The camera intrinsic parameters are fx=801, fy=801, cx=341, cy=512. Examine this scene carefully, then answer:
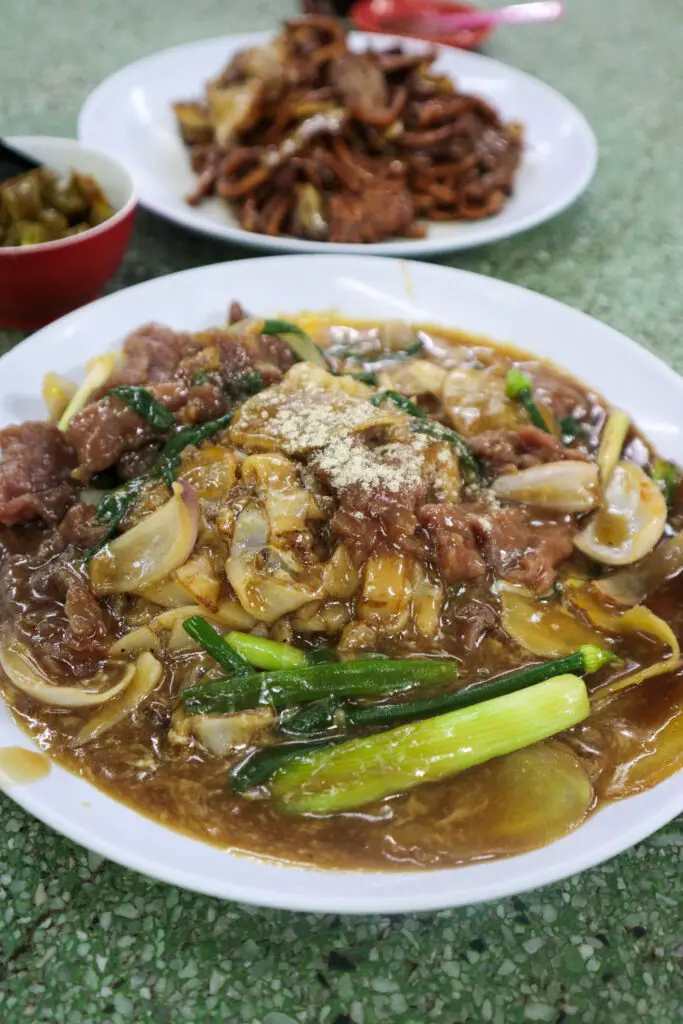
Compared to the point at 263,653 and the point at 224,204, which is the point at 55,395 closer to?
the point at 263,653

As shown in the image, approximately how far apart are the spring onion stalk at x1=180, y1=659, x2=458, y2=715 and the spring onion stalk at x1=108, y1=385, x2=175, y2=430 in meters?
0.95

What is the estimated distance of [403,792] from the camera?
1965mm

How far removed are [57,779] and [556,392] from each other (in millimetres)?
2266

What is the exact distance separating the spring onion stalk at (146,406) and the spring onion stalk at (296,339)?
618 mm

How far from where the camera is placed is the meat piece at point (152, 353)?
2.92 m

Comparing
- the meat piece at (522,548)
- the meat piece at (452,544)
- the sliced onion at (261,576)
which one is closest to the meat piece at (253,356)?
the sliced onion at (261,576)

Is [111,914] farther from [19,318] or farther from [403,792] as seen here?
[19,318]

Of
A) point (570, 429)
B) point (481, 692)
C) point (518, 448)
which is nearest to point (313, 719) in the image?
point (481, 692)

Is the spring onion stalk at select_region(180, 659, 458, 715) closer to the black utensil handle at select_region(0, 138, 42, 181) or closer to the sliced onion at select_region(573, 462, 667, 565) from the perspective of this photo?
the sliced onion at select_region(573, 462, 667, 565)

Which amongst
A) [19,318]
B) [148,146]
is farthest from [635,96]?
[19,318]

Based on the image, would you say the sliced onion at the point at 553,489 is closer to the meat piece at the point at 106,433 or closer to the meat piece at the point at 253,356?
the meat piece at the point at 253,356

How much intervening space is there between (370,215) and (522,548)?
210 cm

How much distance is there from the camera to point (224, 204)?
4.11m

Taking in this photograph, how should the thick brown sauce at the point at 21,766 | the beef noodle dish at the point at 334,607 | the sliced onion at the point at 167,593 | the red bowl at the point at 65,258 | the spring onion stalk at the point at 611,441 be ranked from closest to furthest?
the thick brown sauce at the point at 21,766, the beef noodle dish at the point at 334,607, the sliced onion at the point at 167,593, the spring onion stalk at the point at 611,441, the red bowl at the point at 65,258
